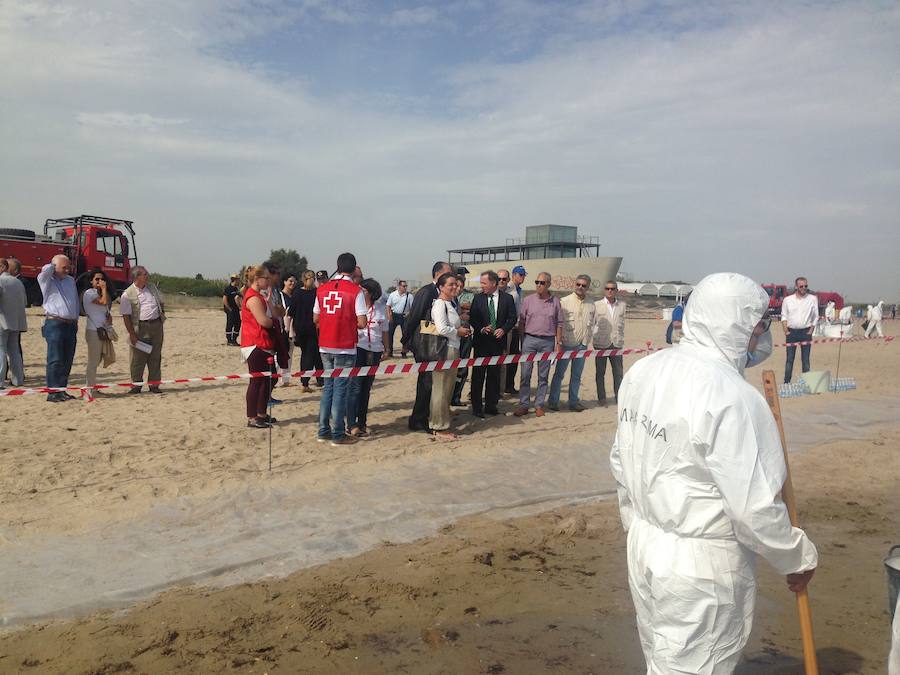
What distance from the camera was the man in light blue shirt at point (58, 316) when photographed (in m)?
8.95

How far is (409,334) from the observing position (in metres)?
8.20

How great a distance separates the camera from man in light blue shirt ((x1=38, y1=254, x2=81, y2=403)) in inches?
352

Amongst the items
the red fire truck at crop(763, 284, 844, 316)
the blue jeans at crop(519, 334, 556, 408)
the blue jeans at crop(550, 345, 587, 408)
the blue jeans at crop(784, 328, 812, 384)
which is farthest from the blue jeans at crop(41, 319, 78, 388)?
the red fire truck at crop(763, 284, 844, 316)

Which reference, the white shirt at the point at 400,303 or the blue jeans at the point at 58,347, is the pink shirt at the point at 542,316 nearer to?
the white shirt at the point at 400,303

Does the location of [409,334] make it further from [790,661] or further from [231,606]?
[790,661]

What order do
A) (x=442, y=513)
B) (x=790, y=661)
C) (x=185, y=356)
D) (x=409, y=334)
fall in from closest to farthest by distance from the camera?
(x=790, y=661), (x=442, y=513), (x=409, y=334), (x=185, y=356)

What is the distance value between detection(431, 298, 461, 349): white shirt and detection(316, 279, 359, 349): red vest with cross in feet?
3.08

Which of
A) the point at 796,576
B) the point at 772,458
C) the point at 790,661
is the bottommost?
the point at 790,661

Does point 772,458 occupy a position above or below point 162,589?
above

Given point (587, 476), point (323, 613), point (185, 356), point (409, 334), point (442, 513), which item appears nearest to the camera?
point (323, 613)

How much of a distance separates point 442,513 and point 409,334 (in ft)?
9.23

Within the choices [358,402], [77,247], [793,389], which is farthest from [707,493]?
[77,247]

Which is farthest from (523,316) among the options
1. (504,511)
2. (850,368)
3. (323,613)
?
(850,368)

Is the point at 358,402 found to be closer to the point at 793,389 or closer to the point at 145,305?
the point at 145,305
